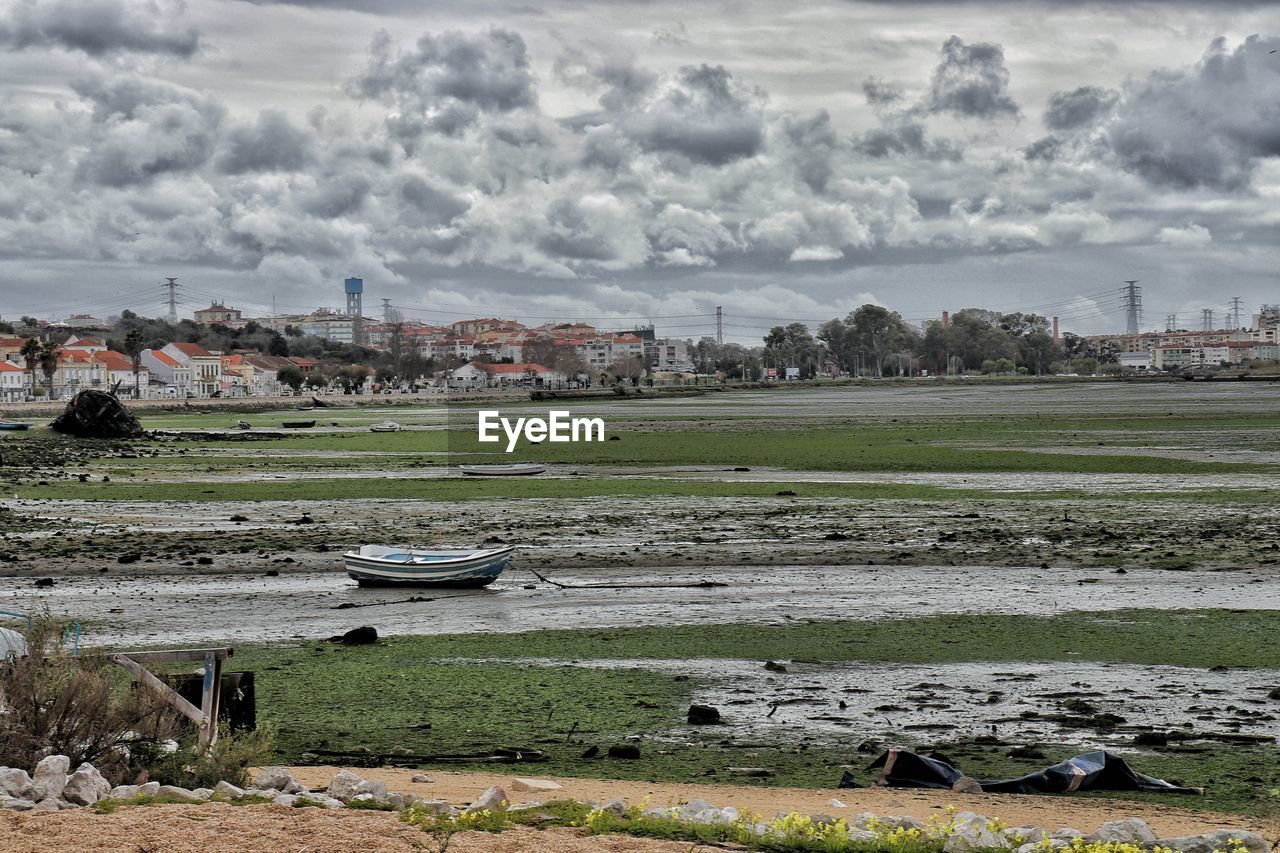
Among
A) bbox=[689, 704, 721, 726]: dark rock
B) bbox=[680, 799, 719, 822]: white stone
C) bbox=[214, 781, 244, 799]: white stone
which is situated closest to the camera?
bbox=[680, 799, 719, 822]: white stone

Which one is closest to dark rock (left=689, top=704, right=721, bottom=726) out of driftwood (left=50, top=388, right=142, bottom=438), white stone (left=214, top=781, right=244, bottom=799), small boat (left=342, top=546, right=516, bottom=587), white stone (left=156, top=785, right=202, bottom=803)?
white stone (left=214, top=781, right=244, bottom=799)

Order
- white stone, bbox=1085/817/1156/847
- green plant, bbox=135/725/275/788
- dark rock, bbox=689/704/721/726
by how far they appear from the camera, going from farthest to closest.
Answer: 1. dark rock, bbox=689/704/721/726
2. green plant, bbox=135/725/275/788
3. white stone, bbox=1085/817/1156/847

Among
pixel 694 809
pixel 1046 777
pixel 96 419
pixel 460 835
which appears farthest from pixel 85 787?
pixel 96 419

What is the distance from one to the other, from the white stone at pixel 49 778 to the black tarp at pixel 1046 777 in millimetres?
6136

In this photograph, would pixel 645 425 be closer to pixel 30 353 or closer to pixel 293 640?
pixel 293 640

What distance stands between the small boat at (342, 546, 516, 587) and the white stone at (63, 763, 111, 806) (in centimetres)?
1374

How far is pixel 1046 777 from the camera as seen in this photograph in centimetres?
1212

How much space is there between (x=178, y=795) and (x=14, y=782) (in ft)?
3.70

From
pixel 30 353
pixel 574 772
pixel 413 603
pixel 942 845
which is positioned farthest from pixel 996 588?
pixel 30 353

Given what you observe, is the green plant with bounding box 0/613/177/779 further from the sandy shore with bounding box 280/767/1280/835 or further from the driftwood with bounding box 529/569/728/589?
the driftwood with bounding box 529/569/728/589

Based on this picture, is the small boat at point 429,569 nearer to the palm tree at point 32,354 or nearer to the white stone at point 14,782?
the white stone at point 14,782

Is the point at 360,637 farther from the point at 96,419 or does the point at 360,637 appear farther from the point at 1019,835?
the point at 96,419

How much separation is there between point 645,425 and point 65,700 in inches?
3028

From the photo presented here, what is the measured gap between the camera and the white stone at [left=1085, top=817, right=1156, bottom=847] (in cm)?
969
